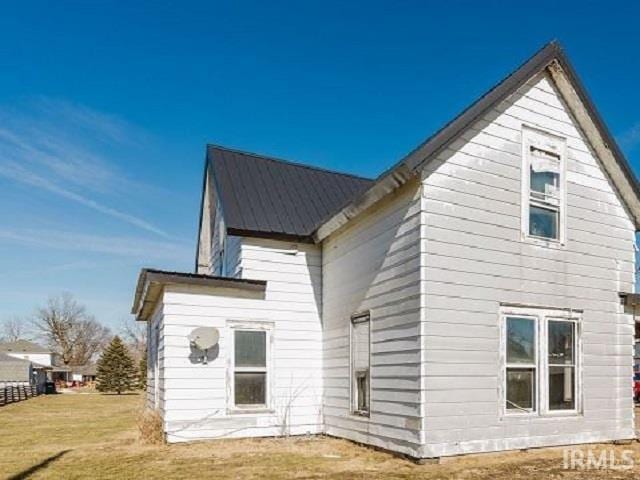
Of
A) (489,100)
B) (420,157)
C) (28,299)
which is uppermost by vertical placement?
(489,100)

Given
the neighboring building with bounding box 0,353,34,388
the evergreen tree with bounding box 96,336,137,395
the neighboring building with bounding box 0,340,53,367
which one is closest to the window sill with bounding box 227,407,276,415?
the evergreen tree with bounding box 96,336,137,395

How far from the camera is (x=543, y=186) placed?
913 centimetres

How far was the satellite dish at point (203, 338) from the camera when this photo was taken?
963 cm

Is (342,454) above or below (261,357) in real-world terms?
below

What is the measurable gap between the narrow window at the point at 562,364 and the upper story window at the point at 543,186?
1497mm

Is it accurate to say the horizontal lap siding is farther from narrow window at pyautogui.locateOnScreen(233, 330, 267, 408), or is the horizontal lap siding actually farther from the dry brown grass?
the dry brown grass

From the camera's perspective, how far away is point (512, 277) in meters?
8.45

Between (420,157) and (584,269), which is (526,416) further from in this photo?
(420,157)

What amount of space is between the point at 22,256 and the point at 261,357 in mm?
27511

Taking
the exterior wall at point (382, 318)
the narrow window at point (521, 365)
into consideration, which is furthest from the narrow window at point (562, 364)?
the exterior wall at point (382, 318)

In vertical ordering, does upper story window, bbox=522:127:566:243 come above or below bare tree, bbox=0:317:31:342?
above

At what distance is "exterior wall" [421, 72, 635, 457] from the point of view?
7.72m

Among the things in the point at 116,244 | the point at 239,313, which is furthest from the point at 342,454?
the point at 116,244

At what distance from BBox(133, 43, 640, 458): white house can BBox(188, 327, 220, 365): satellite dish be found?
0.17 meters
